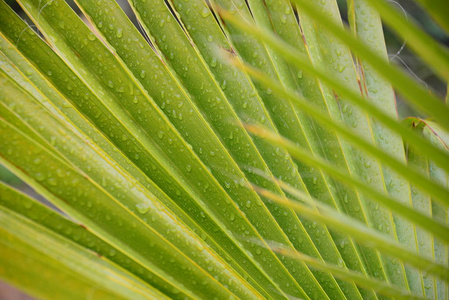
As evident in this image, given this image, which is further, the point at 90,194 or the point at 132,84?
the point at 132,84

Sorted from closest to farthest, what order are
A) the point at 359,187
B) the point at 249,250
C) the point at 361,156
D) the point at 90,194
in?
the point at 359,187, the point at 90,194, the point at 249,250, the point at 361,156

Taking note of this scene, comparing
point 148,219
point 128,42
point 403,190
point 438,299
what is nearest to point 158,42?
point 128,42

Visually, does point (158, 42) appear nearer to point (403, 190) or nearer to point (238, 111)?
point (238, 111)

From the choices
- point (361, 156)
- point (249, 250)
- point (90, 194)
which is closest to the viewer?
point (90, 194)

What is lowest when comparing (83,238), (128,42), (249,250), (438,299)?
(83,238)

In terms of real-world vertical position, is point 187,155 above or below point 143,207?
above

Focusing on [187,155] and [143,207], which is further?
[187,155]

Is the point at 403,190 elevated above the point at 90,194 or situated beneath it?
elevated above
